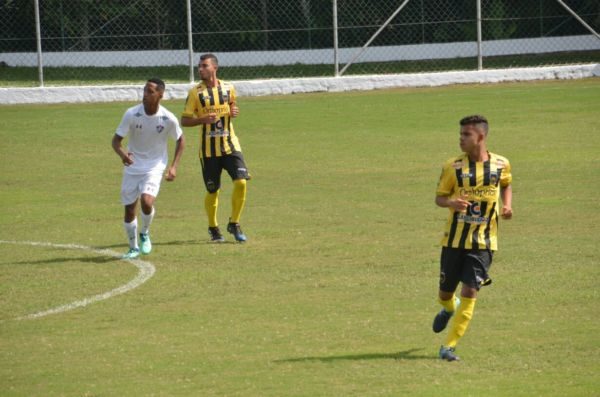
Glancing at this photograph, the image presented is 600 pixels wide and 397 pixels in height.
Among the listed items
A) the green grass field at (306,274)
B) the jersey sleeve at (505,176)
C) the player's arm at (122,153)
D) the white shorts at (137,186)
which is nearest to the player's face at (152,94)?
the player's arm at (122,153)

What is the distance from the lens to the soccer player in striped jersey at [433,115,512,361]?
9.63m

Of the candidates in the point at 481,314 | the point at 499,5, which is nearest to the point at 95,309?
the point at 481,314

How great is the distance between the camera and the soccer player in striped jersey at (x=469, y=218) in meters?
9.63

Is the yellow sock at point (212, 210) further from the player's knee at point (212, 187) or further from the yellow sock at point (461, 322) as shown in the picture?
the yellow sock at point (461, 322)

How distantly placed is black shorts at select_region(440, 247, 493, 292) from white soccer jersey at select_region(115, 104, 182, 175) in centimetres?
550

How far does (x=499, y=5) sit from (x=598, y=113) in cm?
1111

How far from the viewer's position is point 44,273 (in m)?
13.6

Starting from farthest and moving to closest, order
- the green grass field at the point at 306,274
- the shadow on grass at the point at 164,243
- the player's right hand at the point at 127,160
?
the shadow on grass at the point at 164,243 → the player's right hand at the point at 127,160 → the green grass field at the point at 306,274

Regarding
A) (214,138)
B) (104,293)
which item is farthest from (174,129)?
(104,293)

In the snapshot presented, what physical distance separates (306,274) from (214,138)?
3056 mm

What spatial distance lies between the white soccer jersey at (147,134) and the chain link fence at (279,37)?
15445mm

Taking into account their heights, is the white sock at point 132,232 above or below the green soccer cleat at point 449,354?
above

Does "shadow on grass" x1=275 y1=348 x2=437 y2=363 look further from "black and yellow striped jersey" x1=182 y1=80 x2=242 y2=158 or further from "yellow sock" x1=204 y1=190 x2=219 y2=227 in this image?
"black and yellow striped jersey" x1=182 y1=80 x2=242 y2=158

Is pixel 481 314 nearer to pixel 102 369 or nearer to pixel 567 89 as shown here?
pixel 102 369
